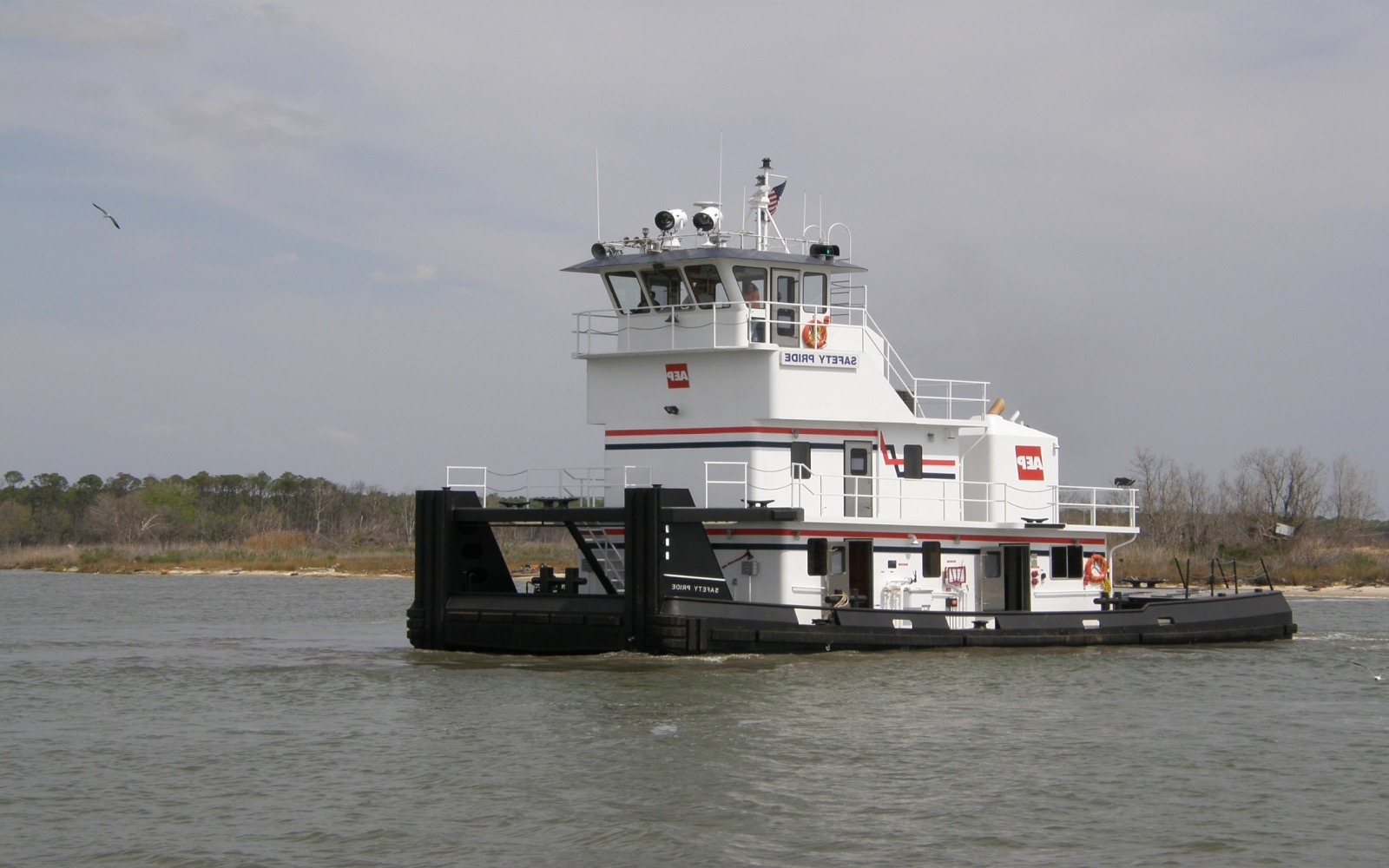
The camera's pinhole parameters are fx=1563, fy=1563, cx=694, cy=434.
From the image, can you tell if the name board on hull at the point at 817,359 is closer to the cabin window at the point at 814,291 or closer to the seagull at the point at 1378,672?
the cabin window at the point at 814,291

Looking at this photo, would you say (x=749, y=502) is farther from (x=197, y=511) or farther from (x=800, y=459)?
(x=197, y=511)

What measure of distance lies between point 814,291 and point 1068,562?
18.6ft

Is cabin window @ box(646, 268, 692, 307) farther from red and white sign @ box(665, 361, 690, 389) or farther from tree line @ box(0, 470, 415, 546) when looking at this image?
tree line @ box(0, 470, 415, 546)

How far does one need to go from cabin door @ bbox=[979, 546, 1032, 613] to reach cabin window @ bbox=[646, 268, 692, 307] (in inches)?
224

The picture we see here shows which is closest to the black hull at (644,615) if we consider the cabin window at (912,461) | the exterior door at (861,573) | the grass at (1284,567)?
the exterior door at (861,573)

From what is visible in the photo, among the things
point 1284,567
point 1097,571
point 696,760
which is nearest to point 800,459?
point 1097,571

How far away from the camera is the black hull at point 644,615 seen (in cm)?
1912

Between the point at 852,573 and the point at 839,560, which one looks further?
the point at 852,573

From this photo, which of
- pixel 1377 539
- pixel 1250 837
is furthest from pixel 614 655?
pixel 1377 539

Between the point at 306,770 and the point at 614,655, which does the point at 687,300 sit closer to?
the point at 614,655

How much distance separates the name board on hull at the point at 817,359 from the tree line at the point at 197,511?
49.1 metres

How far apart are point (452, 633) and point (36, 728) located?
5.37 meters

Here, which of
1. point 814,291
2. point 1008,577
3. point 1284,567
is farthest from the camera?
point 1284,567

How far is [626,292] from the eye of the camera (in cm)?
2158
